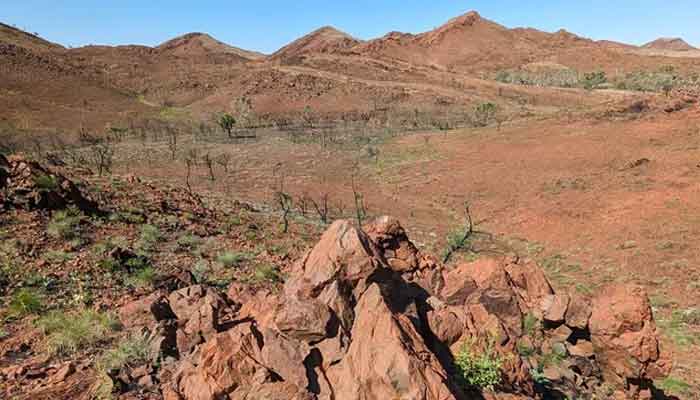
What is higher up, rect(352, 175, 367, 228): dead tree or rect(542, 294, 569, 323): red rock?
rect(542, 294, 569, 323): red rock

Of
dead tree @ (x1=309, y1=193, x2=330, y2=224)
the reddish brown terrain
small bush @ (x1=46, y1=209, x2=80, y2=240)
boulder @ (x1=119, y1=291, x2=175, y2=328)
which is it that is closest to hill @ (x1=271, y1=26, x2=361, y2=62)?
the reddish brown terrain

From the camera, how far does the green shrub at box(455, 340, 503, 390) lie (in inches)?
201

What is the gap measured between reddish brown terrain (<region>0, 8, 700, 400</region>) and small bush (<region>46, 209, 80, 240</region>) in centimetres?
5

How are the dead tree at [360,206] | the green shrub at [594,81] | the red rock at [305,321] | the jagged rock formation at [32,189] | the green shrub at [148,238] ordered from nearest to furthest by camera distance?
the red rock at [305,321] → the green shrub at [148,238] → the jagged rock formation at [32,189] → the dead tree at [360,206] → the green shrub at [594,81]

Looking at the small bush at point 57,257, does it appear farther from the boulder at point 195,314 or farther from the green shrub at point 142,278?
the boulder at point 195,314

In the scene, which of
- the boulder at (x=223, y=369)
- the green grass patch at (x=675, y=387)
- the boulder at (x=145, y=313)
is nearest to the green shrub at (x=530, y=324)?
the green grass patch at (x=675, y=387)

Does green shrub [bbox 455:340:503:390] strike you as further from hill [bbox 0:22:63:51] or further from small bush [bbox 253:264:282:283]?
hill [bbox 0:22:63:51]

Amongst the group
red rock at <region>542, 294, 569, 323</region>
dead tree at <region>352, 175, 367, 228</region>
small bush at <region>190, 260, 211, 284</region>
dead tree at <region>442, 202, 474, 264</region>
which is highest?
small bush at <region>190, 260, 211, 284</region>

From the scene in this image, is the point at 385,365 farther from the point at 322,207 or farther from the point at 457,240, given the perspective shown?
the point at 322,207

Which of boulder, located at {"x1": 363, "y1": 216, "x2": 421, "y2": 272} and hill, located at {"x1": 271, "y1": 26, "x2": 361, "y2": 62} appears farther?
hill, located at {"x1": 271, "y1": 26, "x2": 361, "y2": 62}

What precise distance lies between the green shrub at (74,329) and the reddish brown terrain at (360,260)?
5cm

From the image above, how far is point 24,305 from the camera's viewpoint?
740 centimetres

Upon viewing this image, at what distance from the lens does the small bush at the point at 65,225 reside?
1048 centimetres

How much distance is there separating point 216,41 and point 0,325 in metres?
165
